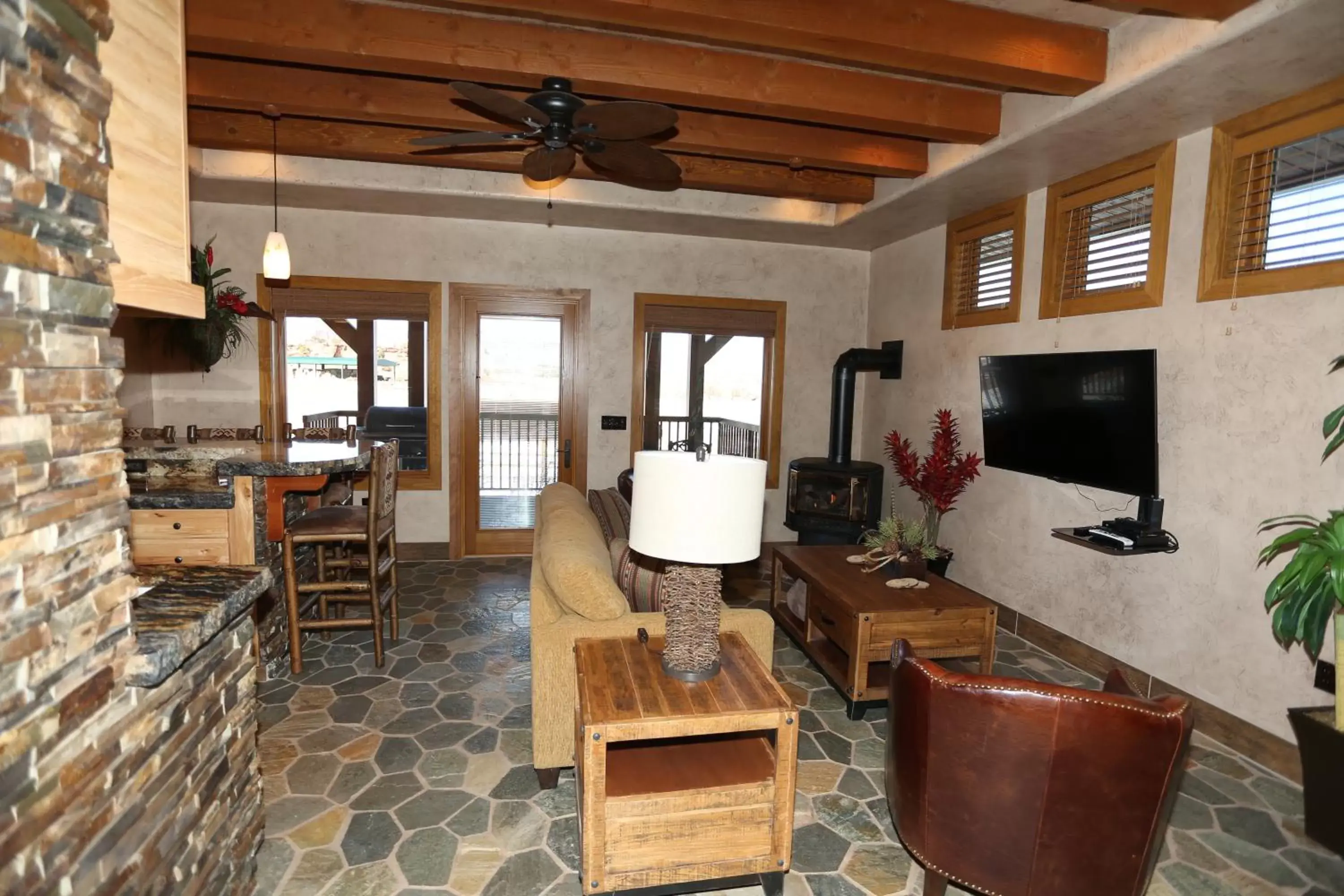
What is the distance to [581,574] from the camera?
240 cm

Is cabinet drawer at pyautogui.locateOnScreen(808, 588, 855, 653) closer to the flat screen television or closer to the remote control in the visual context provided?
the remote control

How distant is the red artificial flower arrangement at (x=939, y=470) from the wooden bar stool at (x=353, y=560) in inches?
133

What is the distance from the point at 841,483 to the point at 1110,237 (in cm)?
233

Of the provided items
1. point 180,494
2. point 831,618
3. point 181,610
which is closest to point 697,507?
point 181,610

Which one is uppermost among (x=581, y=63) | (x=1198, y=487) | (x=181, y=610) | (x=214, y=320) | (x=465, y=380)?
(x=581, y=63)

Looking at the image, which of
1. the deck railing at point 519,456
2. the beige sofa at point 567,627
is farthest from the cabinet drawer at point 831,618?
the deck railing at point 519,456

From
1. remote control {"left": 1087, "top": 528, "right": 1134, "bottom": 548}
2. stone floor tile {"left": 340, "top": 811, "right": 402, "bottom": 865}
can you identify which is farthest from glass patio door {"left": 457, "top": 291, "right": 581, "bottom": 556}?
remote control {"left": 1087, "top": 528, "right": 1134, "bottom": 548}

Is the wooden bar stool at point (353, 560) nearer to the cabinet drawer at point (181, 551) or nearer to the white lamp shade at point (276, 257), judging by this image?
the cabinet drawer at point (181, 551)

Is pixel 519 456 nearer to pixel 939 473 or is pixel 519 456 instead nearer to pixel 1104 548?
pixel 939 473

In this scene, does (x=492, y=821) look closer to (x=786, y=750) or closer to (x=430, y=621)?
(x=786, y=750)

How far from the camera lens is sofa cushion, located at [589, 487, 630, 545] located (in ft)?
11.2

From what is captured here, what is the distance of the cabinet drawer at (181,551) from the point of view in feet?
9.30

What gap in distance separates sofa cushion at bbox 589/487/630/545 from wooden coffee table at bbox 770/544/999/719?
3.38ft

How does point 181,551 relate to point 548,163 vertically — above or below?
below
